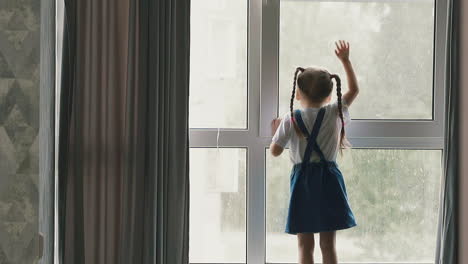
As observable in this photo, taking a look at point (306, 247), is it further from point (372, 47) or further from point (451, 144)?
point (372, 47)

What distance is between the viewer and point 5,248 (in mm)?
1773

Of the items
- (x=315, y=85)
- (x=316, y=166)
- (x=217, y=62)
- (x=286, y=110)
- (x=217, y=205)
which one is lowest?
(x=217, y=205)

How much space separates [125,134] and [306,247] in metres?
0.93

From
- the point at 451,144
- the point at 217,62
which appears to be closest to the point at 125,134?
the point at 217,62

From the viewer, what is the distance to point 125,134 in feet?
8.39

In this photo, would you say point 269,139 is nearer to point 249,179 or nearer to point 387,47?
point 249,179

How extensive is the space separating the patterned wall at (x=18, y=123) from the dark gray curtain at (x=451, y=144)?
1.76 meters

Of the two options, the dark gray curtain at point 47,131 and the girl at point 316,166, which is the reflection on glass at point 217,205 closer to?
the girl at point 316,166

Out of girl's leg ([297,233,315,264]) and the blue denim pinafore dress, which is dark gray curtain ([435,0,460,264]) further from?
girl's leg ([297,233,315,264])

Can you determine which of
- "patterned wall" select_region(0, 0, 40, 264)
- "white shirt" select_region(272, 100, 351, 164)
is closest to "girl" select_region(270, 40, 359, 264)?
"white shirt" select_region(272, 100, 351, 164)

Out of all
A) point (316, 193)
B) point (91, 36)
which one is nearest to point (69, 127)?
point (91, 36)

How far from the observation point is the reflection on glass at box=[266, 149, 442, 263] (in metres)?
2.88

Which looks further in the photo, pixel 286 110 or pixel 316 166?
pixel 286 110

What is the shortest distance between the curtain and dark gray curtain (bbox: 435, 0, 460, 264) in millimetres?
1144
